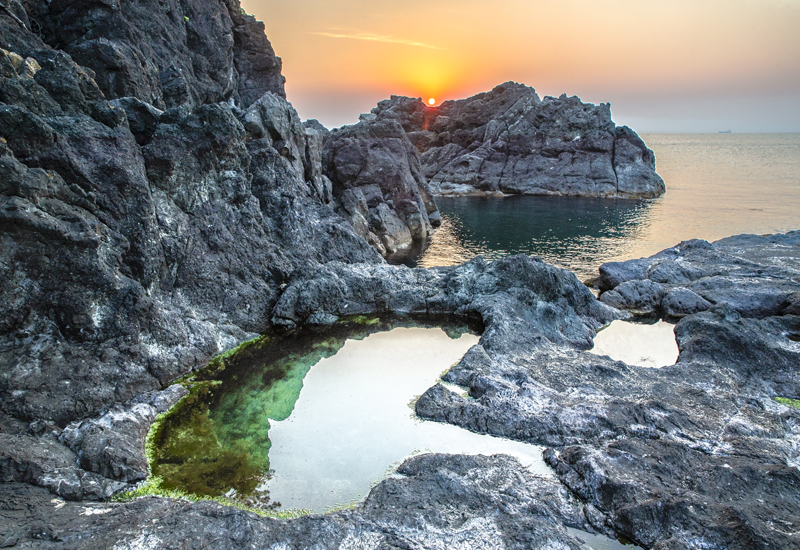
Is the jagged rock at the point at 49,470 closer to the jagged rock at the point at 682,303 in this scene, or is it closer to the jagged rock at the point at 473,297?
the jagged rock at the point at 473,297

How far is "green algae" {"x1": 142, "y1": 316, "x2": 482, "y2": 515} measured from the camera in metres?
10.8

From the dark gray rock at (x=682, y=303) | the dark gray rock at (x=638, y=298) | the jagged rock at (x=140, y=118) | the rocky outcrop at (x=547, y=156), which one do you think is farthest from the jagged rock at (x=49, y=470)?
the rocky outcrop at (x=547, y=156)

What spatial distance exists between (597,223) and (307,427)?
4608 centimetres

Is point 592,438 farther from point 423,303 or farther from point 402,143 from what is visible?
point 402,143

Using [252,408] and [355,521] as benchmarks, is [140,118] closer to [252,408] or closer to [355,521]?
[252,408]

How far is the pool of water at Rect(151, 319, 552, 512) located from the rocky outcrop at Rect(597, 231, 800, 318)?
10870 mm

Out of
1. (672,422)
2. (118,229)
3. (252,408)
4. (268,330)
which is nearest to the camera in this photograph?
(672,422)

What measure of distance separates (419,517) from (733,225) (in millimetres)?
52434

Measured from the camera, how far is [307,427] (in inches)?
517

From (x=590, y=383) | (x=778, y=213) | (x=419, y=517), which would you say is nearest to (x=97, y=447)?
(x=419, y=517)

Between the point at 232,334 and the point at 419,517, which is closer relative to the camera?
the point at 419,517

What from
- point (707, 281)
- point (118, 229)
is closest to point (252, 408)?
point (118, 229)

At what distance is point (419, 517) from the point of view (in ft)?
29.3

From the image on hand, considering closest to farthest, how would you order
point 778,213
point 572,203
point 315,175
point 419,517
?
point 419,517 < point 315,175 < point 778,213 < point 572,203
